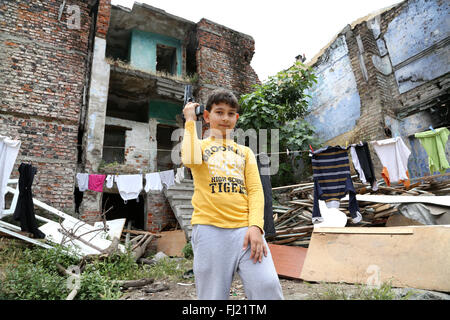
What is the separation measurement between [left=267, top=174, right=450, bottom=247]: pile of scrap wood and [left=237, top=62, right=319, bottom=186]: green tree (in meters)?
2.26

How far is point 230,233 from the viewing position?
4.74 feet

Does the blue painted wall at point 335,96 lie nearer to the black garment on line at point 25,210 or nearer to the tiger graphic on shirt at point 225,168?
the tiger graphic on shirt at point 225,168

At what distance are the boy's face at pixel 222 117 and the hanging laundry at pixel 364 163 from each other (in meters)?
4.50

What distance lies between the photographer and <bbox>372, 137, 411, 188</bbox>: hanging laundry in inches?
217

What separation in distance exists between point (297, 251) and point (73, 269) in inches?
165

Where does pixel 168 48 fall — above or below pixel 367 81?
above

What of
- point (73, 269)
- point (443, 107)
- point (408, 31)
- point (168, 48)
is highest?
point (168, 48)

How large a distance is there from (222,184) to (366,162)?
4.73 metres

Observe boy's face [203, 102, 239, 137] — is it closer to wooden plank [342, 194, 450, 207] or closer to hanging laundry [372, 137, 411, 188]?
wooden plank [342, 194, 450, 207]

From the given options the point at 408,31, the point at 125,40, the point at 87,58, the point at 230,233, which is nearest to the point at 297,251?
the point at 230,233

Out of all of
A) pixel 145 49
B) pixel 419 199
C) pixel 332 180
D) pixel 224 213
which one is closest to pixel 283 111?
pixel 332 180

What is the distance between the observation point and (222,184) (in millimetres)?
1583

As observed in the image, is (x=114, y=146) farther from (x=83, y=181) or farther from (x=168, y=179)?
(x=168, y=179)
